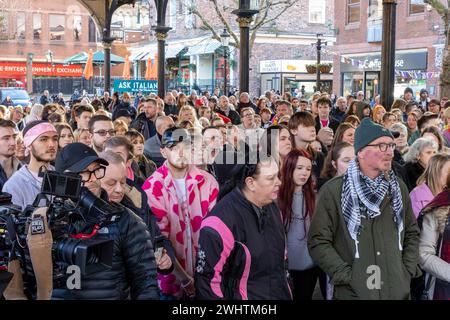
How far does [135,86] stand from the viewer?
17234mm

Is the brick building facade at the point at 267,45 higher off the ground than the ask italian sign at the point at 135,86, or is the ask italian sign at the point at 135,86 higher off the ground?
the brick building facade at the point at 267,45

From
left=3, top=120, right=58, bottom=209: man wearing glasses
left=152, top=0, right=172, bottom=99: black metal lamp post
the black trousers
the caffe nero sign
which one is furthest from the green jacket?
the caffe nero sign

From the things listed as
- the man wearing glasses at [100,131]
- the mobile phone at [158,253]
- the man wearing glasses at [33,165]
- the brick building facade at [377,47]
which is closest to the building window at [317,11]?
the brick building facade at [377,47]

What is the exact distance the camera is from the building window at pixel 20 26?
53219mm

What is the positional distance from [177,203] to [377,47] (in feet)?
93.0

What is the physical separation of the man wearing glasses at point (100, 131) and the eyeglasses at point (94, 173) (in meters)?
2.96

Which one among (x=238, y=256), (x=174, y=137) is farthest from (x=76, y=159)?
(x=174, y=137)

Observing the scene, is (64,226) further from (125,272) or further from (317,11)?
(317,11)

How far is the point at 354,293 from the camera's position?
378 centimetres

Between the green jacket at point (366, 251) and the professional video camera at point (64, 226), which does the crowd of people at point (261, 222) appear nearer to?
the green jacket at point (366, 251)

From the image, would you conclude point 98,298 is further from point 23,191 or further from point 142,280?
point 23,191

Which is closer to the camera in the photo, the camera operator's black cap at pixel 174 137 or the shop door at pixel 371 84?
the camera operator's black cap at pixel 174 137
